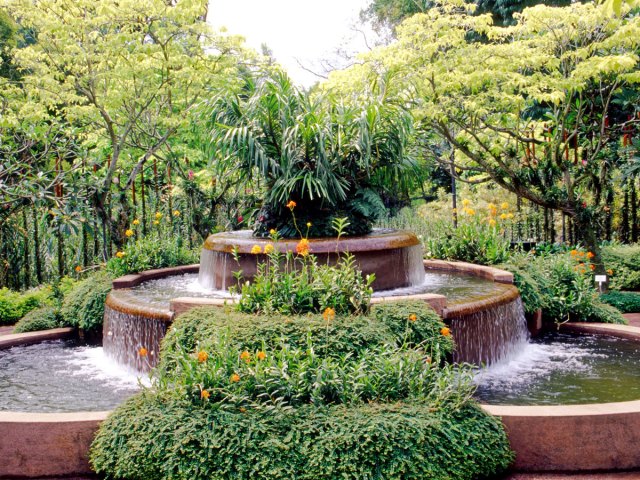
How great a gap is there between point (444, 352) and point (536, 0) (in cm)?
2039

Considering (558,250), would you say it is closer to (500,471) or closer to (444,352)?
(444,352)

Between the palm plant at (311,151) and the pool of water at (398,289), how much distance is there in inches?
39.6

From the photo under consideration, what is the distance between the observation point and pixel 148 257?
838cm

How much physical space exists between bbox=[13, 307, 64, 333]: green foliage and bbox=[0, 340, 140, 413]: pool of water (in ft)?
1.78

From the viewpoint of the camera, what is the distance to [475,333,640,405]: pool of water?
185 inches

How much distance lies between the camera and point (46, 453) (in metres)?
3.77

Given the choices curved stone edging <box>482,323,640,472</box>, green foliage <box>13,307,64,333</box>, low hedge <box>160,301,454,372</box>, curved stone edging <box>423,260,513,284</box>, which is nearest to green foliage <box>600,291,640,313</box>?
curved stone edging <box>423,260,513,284</box>

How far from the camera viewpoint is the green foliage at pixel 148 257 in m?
8.06

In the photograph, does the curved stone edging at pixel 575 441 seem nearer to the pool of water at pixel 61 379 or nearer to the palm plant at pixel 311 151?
the pool of water at pixel 61 379

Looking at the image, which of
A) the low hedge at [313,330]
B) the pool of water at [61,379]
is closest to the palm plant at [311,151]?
the low hedge at [313,330]

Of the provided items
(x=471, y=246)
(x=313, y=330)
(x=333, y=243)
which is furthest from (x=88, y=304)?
(x=471, y=246)

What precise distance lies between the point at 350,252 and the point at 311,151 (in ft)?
4.24

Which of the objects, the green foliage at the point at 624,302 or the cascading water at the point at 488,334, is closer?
the cascading water at the point at 488,334

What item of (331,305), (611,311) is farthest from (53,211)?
(611,311)
